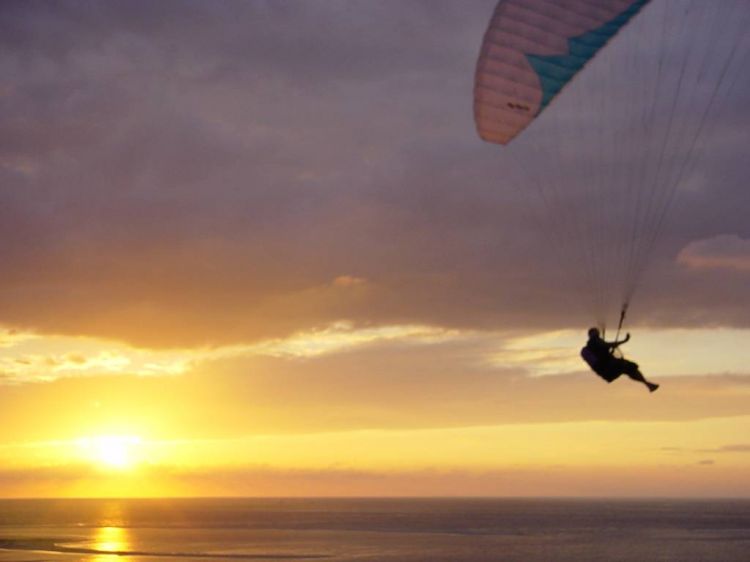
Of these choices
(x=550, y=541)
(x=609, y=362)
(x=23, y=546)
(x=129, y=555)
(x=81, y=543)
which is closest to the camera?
(x=609, y=362)

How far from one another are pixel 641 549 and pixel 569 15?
6599 cm

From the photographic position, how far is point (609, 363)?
19766mm

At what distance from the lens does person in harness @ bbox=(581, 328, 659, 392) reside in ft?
64.7

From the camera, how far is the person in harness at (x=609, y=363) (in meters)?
19.7

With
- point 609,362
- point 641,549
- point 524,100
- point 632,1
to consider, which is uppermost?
point 632,1

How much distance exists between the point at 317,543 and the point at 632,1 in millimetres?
66840

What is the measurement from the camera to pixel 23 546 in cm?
7412

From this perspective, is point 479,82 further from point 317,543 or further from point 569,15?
point 317,543

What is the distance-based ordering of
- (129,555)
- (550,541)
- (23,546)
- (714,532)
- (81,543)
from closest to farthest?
(129,555) < (23,546) < (81,543) < (550,541) < (714,532)

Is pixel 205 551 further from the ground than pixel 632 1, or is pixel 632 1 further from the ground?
pixel 632 1

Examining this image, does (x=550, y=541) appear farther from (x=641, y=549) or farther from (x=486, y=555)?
(x=486, y=555)

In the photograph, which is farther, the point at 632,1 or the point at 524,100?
the point at 524,100

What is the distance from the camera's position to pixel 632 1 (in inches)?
781

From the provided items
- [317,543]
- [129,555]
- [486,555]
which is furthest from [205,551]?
[486,555]
